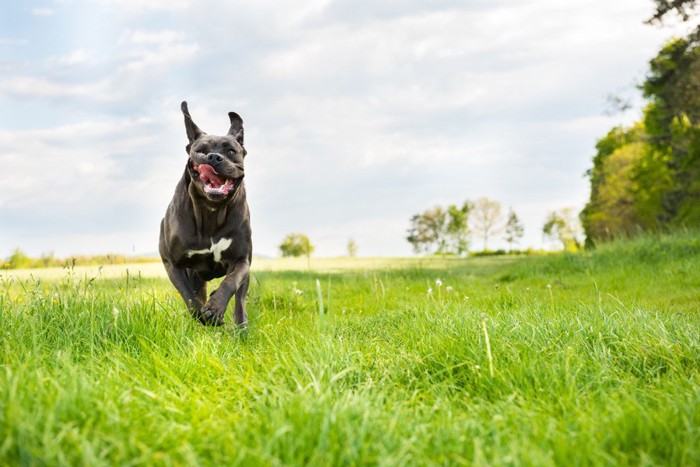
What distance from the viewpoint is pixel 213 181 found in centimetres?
567

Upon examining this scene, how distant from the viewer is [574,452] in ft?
8.27

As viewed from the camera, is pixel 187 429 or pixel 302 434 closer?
pixel 302 434

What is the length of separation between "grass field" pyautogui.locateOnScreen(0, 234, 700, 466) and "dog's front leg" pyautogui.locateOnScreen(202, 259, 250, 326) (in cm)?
17

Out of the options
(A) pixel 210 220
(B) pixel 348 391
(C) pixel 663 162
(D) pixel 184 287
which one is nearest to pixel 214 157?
(A) pixel 210 220

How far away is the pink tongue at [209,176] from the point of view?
18.4ft

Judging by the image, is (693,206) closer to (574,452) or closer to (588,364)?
(588,364)

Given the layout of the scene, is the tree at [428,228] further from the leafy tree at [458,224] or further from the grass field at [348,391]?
the grass field at [348,391]

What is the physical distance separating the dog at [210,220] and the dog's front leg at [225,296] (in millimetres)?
10

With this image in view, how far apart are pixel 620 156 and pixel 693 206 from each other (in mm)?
17999

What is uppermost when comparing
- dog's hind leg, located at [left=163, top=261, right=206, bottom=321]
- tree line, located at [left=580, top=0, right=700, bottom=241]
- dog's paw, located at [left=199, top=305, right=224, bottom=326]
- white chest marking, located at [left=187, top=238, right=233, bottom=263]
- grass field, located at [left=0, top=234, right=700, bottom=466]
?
tree line, located at [left=580, top=0, right=700, bottom=241]

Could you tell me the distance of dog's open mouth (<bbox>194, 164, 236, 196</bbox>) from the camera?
554 centimetres

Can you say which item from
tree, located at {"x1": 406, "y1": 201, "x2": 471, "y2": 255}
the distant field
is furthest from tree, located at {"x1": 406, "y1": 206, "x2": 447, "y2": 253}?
the distant field

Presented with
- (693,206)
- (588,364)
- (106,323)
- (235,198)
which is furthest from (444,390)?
(693,206)

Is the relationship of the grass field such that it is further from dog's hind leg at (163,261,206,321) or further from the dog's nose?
the dog's nose
